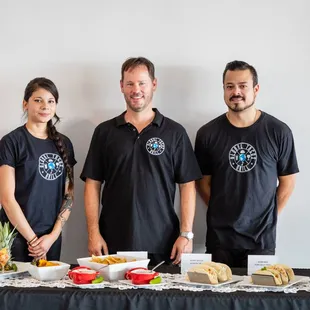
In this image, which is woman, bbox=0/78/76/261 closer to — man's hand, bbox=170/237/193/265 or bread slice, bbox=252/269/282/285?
man's hand, bbox=170/237/193/265

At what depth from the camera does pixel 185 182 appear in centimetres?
258

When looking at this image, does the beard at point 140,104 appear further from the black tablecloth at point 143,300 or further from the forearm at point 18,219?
the black tablecloth at point 143,300

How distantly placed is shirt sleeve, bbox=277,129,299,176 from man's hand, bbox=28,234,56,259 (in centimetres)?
122

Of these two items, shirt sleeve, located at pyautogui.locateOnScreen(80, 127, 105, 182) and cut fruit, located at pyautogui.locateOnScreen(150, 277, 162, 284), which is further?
shirt sleeve, located at pyautogui.locateOnScreen(80, 127, 105, 182)

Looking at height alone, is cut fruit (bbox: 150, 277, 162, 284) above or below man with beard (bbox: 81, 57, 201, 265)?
below

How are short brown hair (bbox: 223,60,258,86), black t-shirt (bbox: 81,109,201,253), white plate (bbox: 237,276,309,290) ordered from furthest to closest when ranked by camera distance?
short brown hair (bbox: 223,60,258,86)
black t-shirt (bbox: 81,109,201,253)
white plate (bbox: 237,276,309,290)

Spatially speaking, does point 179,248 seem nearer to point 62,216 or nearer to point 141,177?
point 141,177

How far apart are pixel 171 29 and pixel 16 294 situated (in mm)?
1761

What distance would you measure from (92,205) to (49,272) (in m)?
0.76

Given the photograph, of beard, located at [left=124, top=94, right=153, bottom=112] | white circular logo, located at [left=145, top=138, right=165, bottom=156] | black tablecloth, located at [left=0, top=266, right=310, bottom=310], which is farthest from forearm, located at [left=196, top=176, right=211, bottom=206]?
black tablecloth, located at [left=0, top=266, right=310, bottom=310]

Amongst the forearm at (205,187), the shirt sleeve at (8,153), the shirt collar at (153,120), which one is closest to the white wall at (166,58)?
the forearm at (205,187)

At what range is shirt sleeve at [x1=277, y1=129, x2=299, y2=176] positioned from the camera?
2.60 m

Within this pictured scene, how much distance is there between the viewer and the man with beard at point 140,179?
8.24 feet

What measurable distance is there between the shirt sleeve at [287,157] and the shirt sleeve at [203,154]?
359 millimetres
